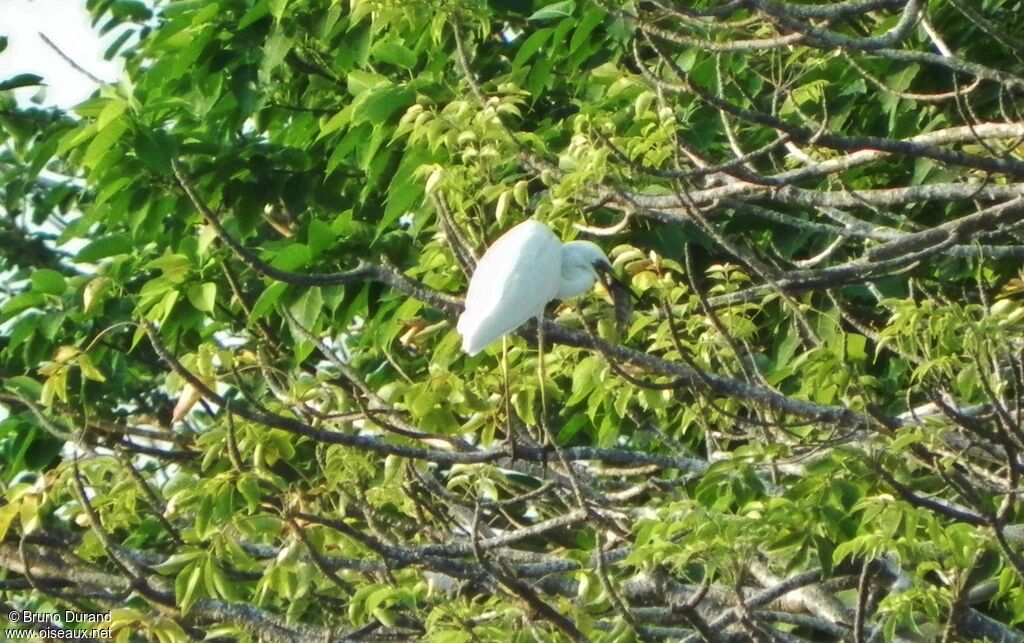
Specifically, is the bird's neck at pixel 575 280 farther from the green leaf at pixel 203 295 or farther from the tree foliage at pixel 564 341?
the green leaf at pixel 203 295

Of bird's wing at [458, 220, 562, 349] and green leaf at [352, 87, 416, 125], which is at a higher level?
green leaf at [352, 87, 416, 125]

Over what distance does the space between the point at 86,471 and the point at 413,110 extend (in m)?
1.12

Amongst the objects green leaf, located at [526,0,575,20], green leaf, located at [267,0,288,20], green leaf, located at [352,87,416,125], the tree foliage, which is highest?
green leaf, located at [267,0,288,20]

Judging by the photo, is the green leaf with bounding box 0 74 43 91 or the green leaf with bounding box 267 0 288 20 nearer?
the green leaf with bounding box 267 0 288 20

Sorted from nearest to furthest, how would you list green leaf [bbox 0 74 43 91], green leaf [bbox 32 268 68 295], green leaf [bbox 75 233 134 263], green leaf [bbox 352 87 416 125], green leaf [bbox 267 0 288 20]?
green leaf [bbox 352 87 416 125] < green leaf [bbox 267 0 288 20] < green leaf [bbox 32 268 68 295] < green leaf [bbox 75 233 134 263] < green leaf [bbox 0 74 43 91]

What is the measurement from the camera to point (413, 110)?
3.62 meters

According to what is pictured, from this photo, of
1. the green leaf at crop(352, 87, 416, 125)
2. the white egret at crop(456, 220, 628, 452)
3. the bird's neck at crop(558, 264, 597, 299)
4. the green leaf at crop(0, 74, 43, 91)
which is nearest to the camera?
the white egret at crop(456, 220, 628, 452)

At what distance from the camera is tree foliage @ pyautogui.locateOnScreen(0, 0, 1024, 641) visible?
3.04 meters

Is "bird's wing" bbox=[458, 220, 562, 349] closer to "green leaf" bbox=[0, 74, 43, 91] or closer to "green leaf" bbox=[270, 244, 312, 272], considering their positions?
"green leaf" bbox=[270, 244, 312, 272]

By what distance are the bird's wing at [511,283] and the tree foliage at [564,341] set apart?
7cm

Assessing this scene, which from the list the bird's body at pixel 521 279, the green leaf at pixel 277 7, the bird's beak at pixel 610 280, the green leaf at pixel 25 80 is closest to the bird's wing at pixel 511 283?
the bird's body at pixel 521 279

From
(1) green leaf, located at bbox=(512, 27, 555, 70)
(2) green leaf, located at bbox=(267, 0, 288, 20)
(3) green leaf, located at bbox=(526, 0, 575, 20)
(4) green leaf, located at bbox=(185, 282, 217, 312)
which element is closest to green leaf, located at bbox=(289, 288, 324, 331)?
(4) green leaf, located at bbox=(185, 282, 217, 312)

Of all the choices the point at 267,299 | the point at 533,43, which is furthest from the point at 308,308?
the point at 533,43

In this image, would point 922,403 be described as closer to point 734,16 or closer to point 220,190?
point 734,16
